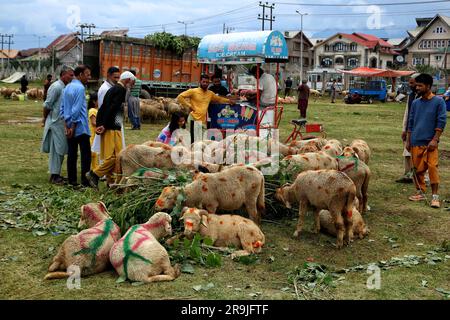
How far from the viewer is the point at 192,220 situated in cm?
583

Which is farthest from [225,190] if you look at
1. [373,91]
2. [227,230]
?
[373,91]

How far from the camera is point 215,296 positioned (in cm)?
466

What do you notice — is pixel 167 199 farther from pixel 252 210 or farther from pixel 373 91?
pixel 373 91

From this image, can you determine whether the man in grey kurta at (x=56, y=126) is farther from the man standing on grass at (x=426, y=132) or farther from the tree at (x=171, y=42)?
the tree at (x=171, y=42)

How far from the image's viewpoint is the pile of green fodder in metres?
6.22

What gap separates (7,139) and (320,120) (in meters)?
13.8

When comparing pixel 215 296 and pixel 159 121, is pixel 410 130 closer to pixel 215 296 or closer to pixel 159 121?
pixel 215 296

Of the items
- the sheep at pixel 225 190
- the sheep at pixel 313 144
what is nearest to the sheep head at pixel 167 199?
the sheep at pixel 225 190

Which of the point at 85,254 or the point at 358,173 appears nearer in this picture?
the point at 85,254

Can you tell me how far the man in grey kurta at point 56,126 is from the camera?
925cm

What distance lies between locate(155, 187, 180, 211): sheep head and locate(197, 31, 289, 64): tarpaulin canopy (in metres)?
5.46

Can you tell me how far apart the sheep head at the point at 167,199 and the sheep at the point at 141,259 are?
0.93 meters

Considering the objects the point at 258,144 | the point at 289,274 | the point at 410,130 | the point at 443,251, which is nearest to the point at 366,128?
the point at 410,130

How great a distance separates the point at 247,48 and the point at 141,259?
7150 mm
